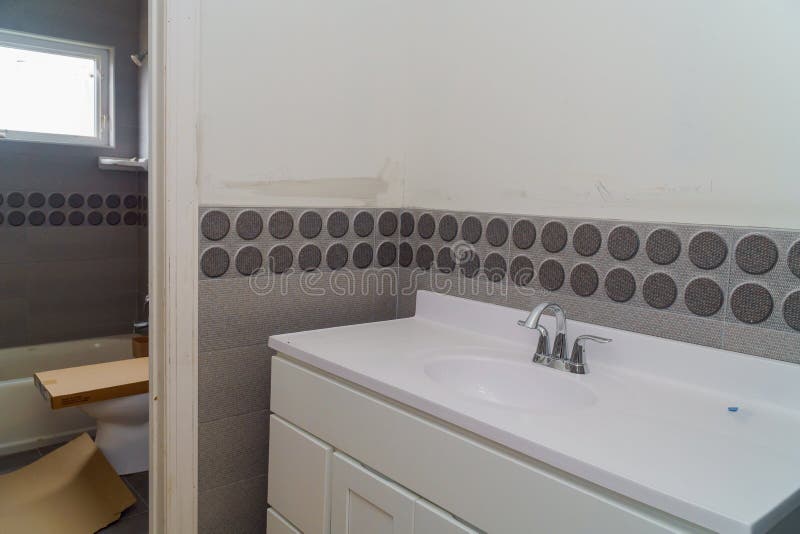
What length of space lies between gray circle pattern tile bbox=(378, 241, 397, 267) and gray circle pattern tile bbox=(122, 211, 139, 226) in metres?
2.08

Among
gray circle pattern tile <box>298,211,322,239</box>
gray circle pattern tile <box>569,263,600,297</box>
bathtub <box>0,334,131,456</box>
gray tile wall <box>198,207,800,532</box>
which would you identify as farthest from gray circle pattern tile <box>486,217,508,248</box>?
bathtub <box>0,334,131,456</box>

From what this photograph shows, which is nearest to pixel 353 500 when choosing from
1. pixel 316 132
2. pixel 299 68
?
pixel 316 132

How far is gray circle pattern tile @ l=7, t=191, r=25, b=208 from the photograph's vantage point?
9.61 feet

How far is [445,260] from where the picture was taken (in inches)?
68.6

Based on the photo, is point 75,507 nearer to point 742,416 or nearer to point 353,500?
point 353,500

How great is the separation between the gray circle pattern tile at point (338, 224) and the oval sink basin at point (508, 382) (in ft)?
1.77

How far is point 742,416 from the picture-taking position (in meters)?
1.02

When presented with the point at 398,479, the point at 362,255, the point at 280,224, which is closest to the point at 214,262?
the point at 280,224

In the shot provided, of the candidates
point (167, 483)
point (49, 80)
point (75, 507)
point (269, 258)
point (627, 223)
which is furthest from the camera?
point (49, 80)

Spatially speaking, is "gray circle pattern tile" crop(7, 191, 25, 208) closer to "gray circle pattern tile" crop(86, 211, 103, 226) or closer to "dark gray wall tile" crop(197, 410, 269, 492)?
"gray circle pattern tile" crop(86, 211, 103, 226)

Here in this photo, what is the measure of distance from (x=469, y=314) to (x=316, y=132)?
0.65 meters

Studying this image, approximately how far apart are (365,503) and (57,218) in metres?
2.65

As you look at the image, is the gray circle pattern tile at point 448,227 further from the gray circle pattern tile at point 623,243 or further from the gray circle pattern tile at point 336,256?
the gray circle pattern tile at point 623,243

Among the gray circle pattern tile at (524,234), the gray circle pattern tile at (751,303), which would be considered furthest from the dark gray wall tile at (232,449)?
the gray circle pattern tile at (751,303)
